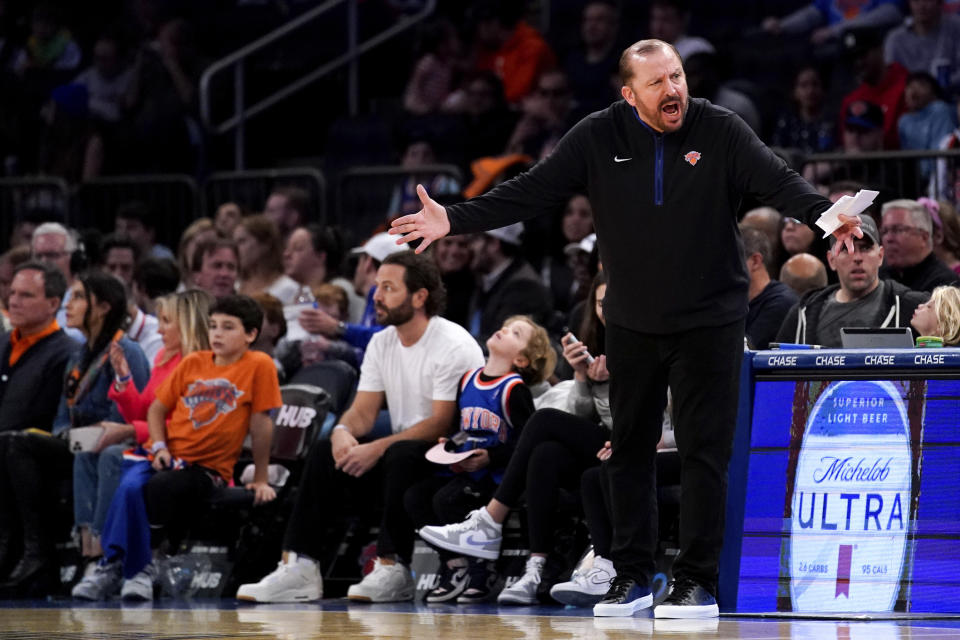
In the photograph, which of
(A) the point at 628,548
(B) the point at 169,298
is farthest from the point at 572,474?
(B) the point at 169,298

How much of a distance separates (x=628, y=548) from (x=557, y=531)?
1.47m

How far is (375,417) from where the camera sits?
27.2ft

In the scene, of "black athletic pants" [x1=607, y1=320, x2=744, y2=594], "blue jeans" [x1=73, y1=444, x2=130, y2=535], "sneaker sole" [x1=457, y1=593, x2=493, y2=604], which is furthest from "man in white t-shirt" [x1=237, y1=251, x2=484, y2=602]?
"black athletic pants" [x1=607, y1=320, x2=744, y2=594]

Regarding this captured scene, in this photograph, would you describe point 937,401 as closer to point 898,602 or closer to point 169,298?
point 898,602

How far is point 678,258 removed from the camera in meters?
5.79

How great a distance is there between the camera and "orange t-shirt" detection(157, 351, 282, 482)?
27.9 ft

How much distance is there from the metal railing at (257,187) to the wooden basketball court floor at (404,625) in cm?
502

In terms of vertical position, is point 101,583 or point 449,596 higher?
point 449,596

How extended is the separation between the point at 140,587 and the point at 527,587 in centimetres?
220

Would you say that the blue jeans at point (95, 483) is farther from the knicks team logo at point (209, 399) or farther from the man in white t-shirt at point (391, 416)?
the man in white t-shirt at point (391, 416)

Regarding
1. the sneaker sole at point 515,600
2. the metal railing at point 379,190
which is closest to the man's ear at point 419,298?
the sneaker sole at point 515,600

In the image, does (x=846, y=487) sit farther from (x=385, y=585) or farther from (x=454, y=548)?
(x=385, y=585)

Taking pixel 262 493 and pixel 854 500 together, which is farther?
pixel 262 493

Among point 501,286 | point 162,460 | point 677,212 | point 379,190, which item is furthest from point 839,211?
point 379,190
